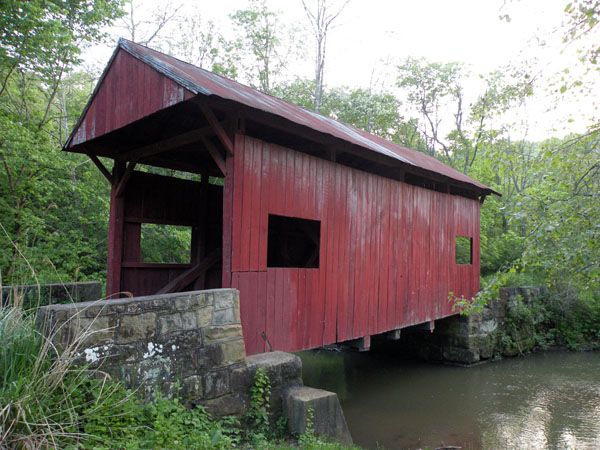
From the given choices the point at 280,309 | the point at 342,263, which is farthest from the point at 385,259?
the point at 280,309

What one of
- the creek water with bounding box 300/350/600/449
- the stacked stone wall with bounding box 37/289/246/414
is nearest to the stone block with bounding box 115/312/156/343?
the stacked stone wall with bounding box 37/289/246/414

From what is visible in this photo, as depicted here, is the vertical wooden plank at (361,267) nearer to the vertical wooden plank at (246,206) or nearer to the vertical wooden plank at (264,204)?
the vertical wooden plank at (264,204)

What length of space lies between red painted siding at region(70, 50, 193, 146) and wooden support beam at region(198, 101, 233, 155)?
216mm

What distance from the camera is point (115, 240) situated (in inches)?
263

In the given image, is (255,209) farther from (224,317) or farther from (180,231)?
(180,231)

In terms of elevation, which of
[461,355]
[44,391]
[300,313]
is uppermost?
[300,313]

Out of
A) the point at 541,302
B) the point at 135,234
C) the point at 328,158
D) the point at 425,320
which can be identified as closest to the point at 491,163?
the point at 328,158

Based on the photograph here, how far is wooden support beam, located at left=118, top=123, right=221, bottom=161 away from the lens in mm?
5344

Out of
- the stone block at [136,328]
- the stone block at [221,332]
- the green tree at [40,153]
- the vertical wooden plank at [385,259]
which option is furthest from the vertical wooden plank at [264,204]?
the green tree at [40,153]

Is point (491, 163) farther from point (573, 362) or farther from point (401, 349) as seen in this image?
point (573, 362)

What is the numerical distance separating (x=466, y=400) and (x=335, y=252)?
4323 millimetres

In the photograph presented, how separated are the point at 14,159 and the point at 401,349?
10.0m

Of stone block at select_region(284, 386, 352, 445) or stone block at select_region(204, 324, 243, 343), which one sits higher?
stone block at select_region(204, 324, 243, 343)

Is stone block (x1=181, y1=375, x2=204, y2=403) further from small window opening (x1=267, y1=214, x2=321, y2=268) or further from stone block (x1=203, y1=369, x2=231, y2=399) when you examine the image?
small window opening (x1=267, y1=214, x2=321, y2=268)
